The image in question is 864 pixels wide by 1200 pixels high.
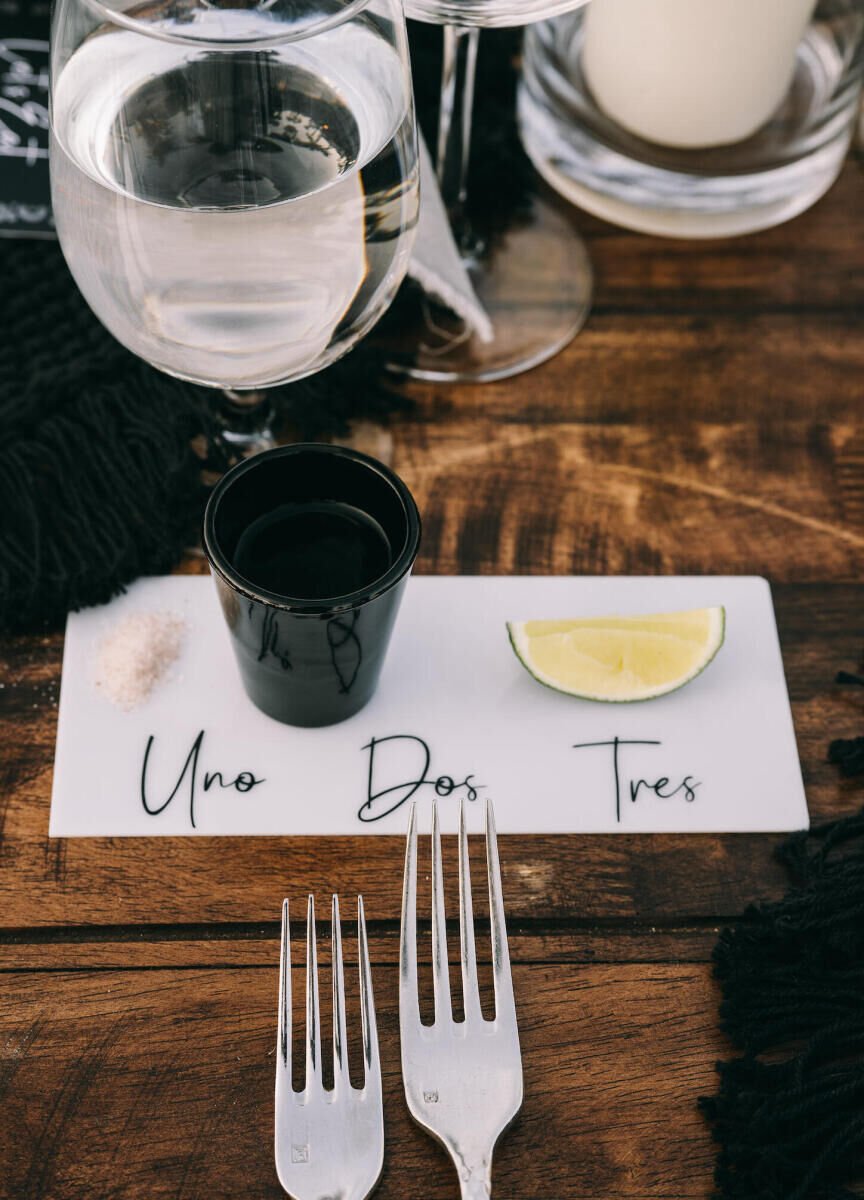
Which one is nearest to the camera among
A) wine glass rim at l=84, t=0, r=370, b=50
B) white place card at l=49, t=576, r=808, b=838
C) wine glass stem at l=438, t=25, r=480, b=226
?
wine glass rim at l=84, t=0, r=370, b=50

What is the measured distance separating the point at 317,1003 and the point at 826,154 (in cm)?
65

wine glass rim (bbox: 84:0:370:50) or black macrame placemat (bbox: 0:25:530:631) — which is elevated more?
wine glass rim (bbox: 84:0:370:50)

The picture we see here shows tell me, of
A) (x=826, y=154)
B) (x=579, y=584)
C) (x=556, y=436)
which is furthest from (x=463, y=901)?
(x=826, y=154)

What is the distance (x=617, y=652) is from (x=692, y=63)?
1.23 ft

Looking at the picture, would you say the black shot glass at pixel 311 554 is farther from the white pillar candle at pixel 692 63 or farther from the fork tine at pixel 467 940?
the white pillar candle at pixel 692 63

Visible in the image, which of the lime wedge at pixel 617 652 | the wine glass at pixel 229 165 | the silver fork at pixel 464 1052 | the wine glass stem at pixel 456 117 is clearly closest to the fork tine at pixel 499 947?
the silver fork at pixel 464 1052

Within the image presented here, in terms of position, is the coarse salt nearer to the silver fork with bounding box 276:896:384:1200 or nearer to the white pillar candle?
the silver fork with bounding box 276:896:384:1200

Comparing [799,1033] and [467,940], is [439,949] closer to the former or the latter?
[467,940]

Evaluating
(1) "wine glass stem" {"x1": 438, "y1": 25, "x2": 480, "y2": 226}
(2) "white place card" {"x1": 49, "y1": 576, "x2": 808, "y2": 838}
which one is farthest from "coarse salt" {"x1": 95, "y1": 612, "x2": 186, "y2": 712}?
(1) "wine glass stem" {"x1": 438, "y1": 25, "x2": 480, "y2": 226}

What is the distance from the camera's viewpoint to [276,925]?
1.77ft

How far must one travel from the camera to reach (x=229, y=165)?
492mm

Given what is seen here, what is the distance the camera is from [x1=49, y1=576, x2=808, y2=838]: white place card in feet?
1.87

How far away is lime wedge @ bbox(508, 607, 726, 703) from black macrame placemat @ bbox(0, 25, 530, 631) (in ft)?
0.63

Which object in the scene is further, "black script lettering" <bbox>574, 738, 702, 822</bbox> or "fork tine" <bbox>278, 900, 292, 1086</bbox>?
"black script lettering" <bbox>574, 738, 702, 822</bbox>
